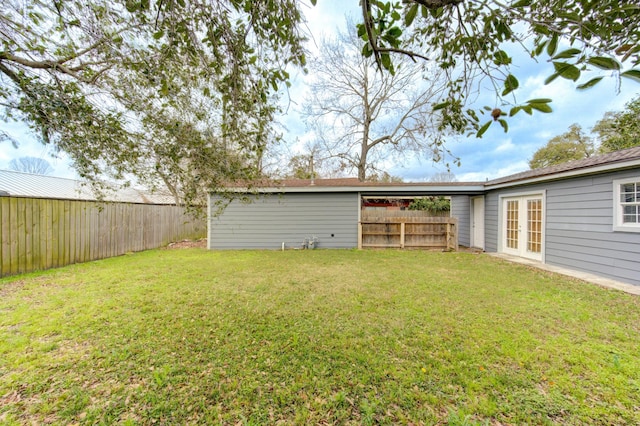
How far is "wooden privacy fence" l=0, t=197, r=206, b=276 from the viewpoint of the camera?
4.90 m

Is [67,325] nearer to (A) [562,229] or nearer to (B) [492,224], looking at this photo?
(A) [562,229]

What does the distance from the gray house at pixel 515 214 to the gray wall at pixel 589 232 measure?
2 centimetres

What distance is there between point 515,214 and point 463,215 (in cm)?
263

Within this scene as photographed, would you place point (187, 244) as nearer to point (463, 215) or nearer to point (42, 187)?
point (42, 187)

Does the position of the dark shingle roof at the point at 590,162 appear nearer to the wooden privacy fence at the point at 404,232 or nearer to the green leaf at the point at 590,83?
the wooden privacy fence at the point at 404,232

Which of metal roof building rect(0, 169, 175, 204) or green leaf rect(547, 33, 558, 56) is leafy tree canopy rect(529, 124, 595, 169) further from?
metal roof building rect(0, 169, 175, 204)

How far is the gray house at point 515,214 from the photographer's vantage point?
15.2 feet

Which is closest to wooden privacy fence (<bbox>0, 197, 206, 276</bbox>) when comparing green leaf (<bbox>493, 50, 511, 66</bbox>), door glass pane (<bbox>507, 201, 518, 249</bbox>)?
green leaf (<bbox>493, 50, 511, 66</bbox>)

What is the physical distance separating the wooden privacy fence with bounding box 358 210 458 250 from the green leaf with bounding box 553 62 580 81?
7757 mm

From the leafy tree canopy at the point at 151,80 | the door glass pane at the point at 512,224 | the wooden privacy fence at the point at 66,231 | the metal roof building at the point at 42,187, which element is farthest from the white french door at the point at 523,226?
the metal roof building at the point at 42,187

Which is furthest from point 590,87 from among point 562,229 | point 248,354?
point 562,229

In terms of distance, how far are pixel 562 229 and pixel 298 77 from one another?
24.2 ft

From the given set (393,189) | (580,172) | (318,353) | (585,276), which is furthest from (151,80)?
(585,276)

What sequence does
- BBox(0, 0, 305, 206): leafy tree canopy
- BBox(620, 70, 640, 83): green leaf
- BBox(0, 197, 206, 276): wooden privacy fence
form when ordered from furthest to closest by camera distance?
BBox(0, 197, 206, 276): wooden privacy fence < BBox(0, 0, 305, 206): leafy tree canopy < BBox(620, 70, 640, 83): green leaf
